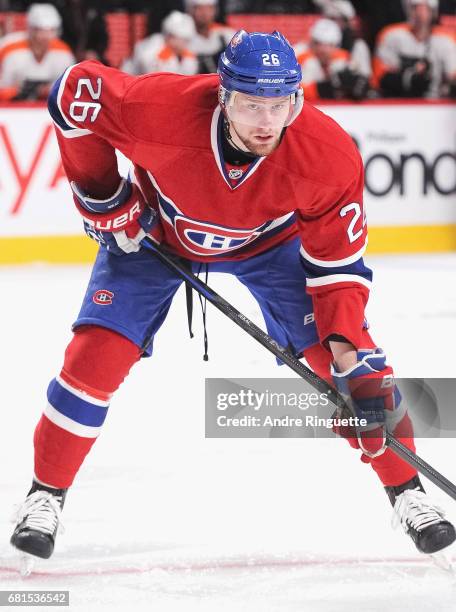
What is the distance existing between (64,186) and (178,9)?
1.37 m

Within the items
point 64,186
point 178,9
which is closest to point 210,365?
point 64,186

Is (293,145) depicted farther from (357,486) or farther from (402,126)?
(402,126)

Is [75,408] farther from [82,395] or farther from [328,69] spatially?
[328,69]

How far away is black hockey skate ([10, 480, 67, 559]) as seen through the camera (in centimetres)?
250

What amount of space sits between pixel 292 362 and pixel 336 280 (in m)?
0.23

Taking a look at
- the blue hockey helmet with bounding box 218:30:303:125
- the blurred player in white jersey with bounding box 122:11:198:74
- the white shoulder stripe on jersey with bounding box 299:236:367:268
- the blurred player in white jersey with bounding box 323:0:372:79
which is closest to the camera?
the blue hockey helmet with bounding box 218:30:303:125

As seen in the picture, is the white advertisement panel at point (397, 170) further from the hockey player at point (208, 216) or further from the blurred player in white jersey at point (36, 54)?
the hockey player at point (208, 216)

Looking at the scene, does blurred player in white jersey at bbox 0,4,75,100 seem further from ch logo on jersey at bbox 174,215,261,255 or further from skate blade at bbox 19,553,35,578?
skate blade at bbox 19,553,35,578

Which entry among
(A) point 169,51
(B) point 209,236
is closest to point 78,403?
(B) point 209,236

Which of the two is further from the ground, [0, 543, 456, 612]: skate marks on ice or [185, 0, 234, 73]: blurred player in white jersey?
[0, 543, 456, 612]: skate marks on ice

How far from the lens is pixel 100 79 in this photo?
8.66ft

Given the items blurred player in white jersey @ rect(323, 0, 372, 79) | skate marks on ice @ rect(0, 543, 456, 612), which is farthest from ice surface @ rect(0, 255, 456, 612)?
blurred player in white jersey @ rect(323, 0, 372, 79)

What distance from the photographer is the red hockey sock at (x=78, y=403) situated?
2584 mm

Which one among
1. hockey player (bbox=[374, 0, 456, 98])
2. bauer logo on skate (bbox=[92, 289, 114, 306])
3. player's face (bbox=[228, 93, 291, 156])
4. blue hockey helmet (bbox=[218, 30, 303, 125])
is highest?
blue hockey helmet (bbox=[218, 30, 303, 125])
